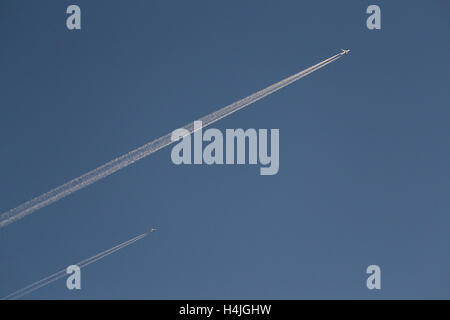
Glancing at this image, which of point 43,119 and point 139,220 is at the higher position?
point 43,119

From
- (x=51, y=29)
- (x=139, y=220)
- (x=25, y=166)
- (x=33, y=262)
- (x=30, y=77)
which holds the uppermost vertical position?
(x=51, y=29)

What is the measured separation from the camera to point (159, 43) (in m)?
8.15

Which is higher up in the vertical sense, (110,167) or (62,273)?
(110,167)

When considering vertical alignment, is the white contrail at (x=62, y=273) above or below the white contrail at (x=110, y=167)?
below

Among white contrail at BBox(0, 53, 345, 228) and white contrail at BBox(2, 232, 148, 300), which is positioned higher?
white contrail at BBox(0, 53, 345, 228)

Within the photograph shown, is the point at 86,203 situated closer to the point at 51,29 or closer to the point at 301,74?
the point at 51,29

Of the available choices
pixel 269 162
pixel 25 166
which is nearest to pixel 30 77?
pixel 25 166

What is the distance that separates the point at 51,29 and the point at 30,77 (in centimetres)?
65

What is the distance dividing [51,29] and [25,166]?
68.4 inches
